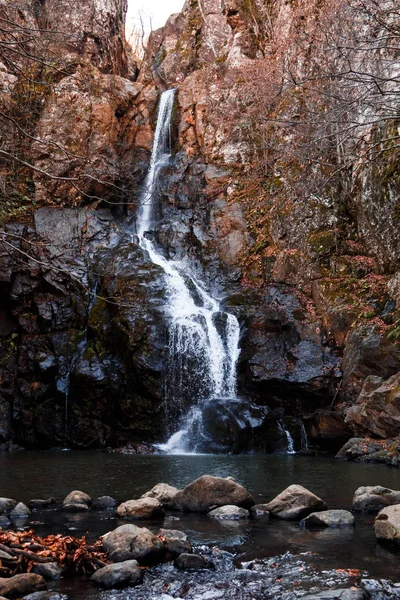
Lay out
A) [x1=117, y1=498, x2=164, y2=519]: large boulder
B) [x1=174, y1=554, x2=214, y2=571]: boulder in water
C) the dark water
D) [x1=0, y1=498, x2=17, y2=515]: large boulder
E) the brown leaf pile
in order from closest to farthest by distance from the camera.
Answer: the brown leaf pile → [x1=174, y1=554, x2=214, y2=571]: boulder in water → the dark water → [x1=117, y1=498, x2=164, y2=519]: large boulder → [x1=0, y1=498, x2=17, y2=515]: large boulder

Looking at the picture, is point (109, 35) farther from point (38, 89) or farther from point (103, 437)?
point (103, 437)

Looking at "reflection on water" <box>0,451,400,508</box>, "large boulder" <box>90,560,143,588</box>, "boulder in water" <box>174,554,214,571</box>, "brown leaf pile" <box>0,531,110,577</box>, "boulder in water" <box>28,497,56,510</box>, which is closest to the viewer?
"large boulder" <box>90,560,143,588</box>

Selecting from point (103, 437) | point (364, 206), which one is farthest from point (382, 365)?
point (103, 437)

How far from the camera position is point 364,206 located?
18.2m

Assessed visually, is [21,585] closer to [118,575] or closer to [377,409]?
[118,575]

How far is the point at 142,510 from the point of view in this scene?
6906mm

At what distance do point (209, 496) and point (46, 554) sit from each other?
3.01m

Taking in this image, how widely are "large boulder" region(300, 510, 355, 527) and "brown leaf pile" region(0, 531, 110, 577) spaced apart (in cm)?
273

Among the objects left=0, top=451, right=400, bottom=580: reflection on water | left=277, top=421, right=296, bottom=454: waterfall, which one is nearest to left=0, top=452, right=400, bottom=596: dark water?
left=0, top=451, right=400, bottom=580: reflection on water

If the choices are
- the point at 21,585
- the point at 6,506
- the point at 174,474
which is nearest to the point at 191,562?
the point at 21,585

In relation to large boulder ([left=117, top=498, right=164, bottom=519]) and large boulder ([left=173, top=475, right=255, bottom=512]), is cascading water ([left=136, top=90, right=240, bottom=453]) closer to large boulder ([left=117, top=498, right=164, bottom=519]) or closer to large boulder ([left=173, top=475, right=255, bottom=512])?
large boulder ([left=173, top=475, right=255, bottom=512])

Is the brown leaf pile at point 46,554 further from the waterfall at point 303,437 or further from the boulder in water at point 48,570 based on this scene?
the waterfall at point 303,437

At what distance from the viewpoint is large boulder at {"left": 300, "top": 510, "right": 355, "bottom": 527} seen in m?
6.51

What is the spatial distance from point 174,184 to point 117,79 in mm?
7366
